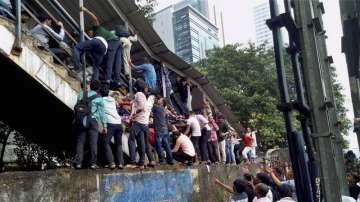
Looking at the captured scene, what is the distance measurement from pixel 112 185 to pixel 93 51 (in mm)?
2254

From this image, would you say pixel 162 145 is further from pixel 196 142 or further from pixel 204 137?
pixel 204 137

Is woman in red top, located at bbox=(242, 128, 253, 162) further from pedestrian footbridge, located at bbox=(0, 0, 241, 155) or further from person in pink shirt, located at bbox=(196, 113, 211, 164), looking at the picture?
pedestrian footbridge, located at bbox=(0, 0, 241, 155)

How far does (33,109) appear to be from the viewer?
696 cm

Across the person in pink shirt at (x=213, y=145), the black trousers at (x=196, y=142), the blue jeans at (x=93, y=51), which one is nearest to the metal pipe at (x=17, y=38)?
the blue jeans at (x=93, y=51)

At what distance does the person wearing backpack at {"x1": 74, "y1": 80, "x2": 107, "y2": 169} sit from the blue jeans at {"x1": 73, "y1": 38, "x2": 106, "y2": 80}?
772 millimetres

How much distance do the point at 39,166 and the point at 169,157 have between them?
4083mm

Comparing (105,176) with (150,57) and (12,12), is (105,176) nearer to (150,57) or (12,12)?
(12,12)

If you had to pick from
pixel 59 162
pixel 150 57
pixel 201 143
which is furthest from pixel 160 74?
pixel 59 162

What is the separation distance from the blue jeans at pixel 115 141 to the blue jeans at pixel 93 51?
38.7 inches

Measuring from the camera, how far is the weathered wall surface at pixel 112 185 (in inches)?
185

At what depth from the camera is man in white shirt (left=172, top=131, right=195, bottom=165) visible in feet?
28.0

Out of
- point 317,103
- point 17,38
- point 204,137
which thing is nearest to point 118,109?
point 17,38

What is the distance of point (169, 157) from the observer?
7934 millimetres

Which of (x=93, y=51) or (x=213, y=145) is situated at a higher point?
(x=93, y=51)
